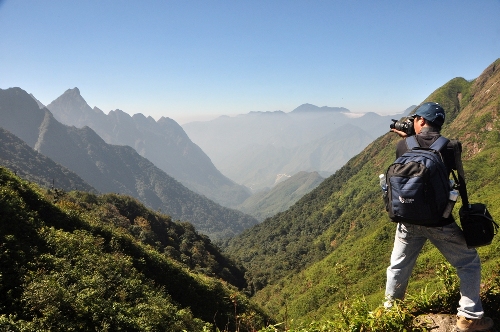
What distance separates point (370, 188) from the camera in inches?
3836

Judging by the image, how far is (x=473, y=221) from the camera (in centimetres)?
365

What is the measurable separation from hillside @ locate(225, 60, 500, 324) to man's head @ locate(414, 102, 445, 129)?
241cm

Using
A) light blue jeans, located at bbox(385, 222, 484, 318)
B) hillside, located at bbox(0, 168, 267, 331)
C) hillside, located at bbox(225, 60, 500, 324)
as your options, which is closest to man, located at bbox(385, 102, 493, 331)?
light blue jeans, located at bbox(385, 222, 484, 318)

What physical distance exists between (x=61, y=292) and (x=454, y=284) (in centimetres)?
1261

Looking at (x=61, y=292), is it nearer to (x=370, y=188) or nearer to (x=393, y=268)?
(x=393, y=268)

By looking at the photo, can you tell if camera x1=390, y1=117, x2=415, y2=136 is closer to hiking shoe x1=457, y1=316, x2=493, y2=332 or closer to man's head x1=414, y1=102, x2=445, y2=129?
man's head x1=414, y1=102, x2=445, y2=129

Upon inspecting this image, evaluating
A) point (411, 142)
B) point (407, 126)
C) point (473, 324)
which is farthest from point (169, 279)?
point (411, 142)

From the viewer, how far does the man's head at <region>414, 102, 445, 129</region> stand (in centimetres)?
398

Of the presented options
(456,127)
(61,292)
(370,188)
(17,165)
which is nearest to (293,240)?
(370,188)

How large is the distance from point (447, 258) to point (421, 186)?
132 cm

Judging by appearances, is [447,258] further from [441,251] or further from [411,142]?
[411,142]

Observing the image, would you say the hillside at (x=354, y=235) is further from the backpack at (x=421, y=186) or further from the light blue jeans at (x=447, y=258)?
the backpack at (x=421, y=186)

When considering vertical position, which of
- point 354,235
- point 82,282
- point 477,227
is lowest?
point 354,235

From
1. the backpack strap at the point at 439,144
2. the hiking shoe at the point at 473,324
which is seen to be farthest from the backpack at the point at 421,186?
the hiking shoe at the point at 473,324
